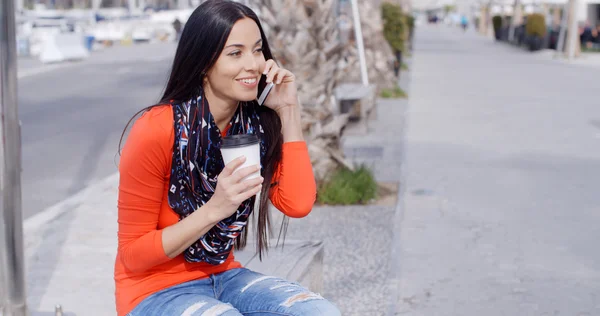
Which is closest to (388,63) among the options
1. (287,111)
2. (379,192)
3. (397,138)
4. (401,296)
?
(397,138)

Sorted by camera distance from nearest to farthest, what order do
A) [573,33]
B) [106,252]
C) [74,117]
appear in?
[106,252] < [74,117] < [573,33]

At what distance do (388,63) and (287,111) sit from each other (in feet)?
45.9

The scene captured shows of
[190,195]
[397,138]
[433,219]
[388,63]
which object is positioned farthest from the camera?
[388,63]

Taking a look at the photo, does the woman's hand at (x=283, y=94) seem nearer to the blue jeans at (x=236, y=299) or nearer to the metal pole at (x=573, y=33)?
the blue jeans at (x=236, y=299)

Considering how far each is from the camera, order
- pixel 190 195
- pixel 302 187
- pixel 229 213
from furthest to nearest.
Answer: pixel 302 187 < pixel 190 195 < pixel 229 213

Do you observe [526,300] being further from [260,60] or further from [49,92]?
[49,92]

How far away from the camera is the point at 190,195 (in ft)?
7.75

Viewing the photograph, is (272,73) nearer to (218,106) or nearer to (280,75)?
(280,75)

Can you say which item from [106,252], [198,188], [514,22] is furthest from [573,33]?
[198,188]

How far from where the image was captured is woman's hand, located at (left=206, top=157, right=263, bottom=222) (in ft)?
6.89

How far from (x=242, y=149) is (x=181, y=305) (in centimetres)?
53

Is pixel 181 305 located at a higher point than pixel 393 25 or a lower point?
lower

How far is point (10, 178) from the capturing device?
2947 millimetres

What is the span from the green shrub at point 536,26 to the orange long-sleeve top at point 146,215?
31.5m
